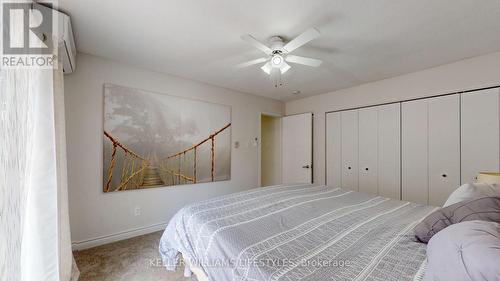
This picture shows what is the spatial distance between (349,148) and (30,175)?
386 cm

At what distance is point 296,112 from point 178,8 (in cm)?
326

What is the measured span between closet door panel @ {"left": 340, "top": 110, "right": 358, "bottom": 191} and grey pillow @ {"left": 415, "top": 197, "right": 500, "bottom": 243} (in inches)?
92.0

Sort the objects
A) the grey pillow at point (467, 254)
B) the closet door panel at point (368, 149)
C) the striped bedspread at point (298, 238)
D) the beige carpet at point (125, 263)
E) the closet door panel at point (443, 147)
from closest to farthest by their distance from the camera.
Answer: the grey pillow at point (467, 254) → the striped bedspread at point (298, 238) → the beige carpet at point (125, 263) → the closet door panel at point (443, 147) → the closet door panel at point (368, 149)

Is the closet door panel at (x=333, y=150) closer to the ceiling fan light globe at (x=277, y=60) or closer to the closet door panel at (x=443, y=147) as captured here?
the closet door panel at (x=443, y=147)

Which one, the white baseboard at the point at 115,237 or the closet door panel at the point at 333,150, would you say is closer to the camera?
the white baseboard at the point at 115,237

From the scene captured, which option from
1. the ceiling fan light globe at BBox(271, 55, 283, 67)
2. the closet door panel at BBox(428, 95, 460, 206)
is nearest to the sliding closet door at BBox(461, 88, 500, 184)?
the closet door panel at BBox(428, 95, 460, 206)

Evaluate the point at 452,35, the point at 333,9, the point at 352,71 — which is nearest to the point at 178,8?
the point at 333,9

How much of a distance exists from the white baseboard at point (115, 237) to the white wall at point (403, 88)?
2.99 m

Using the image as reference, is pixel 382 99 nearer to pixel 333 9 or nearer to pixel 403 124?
pixel 403 124

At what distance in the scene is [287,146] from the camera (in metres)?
4.43

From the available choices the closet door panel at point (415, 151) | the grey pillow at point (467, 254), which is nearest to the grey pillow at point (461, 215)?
the grey pillow at point (467, 254)

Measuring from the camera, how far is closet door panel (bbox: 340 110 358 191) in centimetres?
339

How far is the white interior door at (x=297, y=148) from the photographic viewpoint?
399 centimetres

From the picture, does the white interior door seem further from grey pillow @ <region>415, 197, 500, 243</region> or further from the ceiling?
grey pillow @ <region>415, 197, 500, 243</region>
